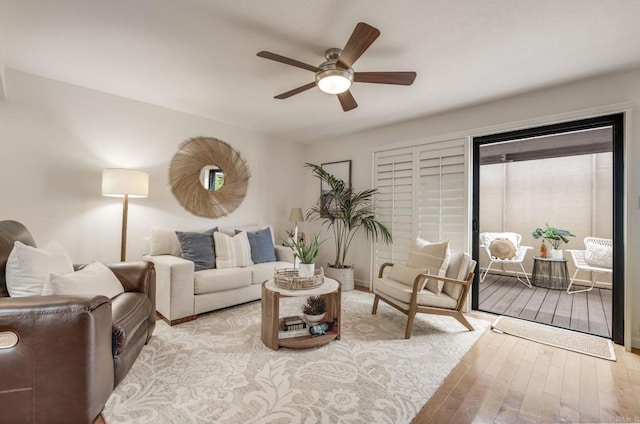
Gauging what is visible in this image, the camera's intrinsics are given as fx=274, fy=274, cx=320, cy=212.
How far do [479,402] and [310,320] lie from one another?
51.7 inches

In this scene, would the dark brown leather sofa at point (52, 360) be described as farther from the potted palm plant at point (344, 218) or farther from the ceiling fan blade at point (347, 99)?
the potted palm plant at point (344, 218)

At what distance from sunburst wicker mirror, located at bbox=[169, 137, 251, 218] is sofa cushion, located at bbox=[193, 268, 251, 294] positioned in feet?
3.87

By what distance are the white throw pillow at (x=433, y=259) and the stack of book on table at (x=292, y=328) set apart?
4.18ft

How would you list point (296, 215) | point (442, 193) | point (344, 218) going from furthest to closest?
1. point (296, 215)
2. point (344, 218)
3. point (442, 193)

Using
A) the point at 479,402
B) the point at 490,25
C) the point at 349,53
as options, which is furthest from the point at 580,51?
the point at 479,402

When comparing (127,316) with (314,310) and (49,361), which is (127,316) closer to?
(49,361)

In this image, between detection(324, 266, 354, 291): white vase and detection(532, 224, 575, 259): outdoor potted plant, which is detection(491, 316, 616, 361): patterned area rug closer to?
detection(324, 266, 354, 291): white vase

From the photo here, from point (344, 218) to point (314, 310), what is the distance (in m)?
2.02

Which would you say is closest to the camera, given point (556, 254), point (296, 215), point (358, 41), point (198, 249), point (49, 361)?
point (49, 361)

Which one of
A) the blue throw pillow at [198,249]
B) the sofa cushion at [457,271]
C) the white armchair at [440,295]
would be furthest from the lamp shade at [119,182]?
the sofa cushion at [457,271]

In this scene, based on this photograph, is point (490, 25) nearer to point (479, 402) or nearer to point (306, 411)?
point (479, 402)

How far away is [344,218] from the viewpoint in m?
4.24

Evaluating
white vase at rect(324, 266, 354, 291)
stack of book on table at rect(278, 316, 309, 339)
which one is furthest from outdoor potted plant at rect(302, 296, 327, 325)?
white vase at rect(324, 266, 354, 291)

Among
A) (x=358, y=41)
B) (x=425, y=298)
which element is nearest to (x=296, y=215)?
(x=425, y=298)
